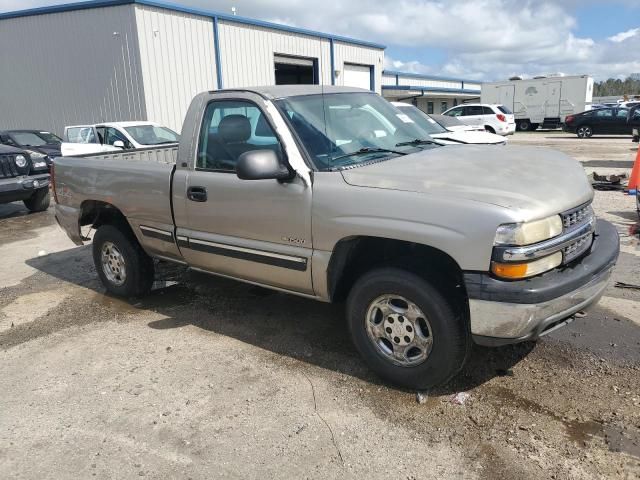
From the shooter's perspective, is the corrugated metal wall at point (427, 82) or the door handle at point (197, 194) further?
the corrugated metal wall at point (427, 82)

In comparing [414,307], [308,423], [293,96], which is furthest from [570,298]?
[293,96]

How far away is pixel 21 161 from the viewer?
33.2ft

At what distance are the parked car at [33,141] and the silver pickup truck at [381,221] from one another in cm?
1104

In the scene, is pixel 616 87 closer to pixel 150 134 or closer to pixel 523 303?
pixel 150 134

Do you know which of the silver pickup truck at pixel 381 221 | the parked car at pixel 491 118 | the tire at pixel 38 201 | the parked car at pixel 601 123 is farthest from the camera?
the parked car at pixel 601 123

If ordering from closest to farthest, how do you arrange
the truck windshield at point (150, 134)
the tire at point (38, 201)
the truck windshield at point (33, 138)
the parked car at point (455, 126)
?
the tire at point (38, 201), the parked car at point (455, 126), the truck windshield at point (150, 134), the truck windshield at point (33, 138)

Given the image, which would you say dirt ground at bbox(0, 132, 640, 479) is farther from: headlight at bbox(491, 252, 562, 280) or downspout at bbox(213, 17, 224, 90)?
downspout at bbox(213, 17, 224, 90)

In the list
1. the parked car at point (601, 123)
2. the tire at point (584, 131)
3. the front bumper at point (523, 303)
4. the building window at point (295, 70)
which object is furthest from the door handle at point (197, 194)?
the tire at point (584, 131)

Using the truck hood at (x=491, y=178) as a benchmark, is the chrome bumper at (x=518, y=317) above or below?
below

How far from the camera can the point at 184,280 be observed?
19.6ft

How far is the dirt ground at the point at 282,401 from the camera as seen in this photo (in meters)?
2.83

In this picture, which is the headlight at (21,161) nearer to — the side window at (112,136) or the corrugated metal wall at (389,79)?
the side window at (112,136)

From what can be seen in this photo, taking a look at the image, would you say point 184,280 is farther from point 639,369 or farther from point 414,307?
point 639,369

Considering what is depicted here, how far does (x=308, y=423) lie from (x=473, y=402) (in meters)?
1.03
